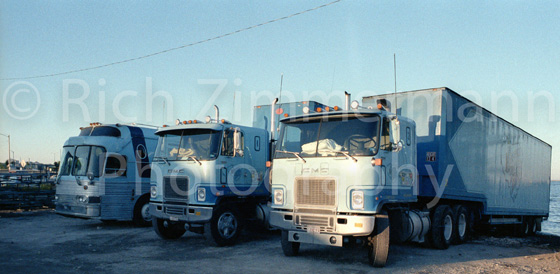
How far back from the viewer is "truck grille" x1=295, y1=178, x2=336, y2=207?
8.47 metres

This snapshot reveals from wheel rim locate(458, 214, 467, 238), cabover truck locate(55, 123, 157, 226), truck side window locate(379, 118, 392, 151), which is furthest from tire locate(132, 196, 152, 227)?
wheel rim locate(458, 214, 467, 238)

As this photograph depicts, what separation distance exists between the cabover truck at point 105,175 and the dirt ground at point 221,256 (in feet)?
2.69

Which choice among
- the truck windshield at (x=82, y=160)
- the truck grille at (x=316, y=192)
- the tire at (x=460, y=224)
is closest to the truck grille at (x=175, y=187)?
the truck grille at (x=316, y=192)

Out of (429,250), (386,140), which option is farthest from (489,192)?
(386,140)

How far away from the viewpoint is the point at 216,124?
35.3ft

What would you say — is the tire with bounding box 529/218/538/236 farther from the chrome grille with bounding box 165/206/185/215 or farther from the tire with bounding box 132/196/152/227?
the tire with bounding box 132/196/152/227

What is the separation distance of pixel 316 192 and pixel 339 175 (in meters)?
0.59

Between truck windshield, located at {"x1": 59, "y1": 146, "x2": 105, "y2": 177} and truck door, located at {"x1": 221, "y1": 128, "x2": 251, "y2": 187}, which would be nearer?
truck door, located at {"x1": 221, "y1": 128, "x2": 251, "y2": 187}

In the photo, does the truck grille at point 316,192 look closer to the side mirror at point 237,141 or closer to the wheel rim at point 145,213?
the side mirror at point 237,141

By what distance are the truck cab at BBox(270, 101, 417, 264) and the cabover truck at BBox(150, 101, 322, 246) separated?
72.9 inches

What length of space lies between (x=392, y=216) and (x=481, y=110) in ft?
17.1

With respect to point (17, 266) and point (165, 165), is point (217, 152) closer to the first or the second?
point (165, 165)

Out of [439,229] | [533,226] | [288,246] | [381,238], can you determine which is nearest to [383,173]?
[381,238]

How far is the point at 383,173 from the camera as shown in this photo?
8.38m
